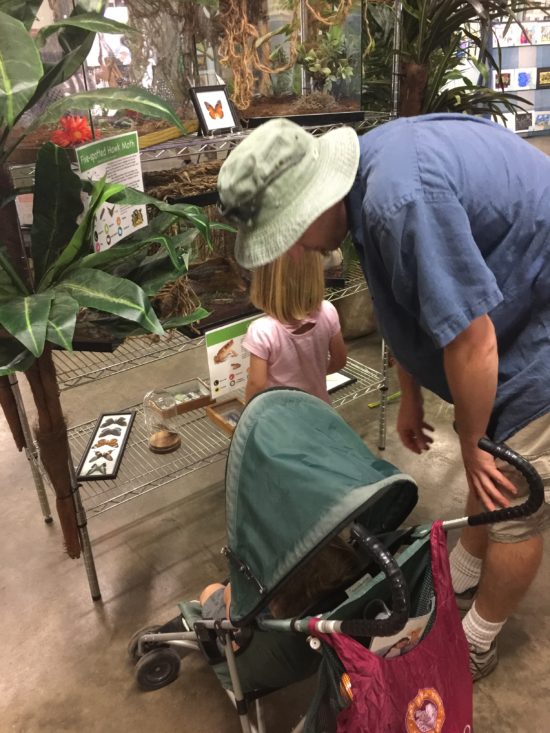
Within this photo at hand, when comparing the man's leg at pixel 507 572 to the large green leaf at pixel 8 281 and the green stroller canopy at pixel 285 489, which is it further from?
the large green leaf at pixel 8 281

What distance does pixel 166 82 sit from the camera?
6.28 ft

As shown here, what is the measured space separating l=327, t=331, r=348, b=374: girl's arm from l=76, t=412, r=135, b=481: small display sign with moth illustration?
2.58ft

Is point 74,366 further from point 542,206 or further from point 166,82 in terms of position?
point 542,206

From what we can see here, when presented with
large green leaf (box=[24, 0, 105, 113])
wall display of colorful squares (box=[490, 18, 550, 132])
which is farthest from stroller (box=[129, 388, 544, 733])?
wall display of colorful squares (box=[490, 18, 550, 132])

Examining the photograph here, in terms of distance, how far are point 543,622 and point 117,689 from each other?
1192mm

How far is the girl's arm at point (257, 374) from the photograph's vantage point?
5.76 feet

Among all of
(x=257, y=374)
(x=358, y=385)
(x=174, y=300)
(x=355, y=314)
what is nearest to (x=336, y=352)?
(x=257, y=374)

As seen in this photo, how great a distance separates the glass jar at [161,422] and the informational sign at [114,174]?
941mm

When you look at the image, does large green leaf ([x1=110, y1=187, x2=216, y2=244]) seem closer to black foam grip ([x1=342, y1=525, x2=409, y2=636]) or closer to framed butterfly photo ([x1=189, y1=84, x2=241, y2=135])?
framed butterfly photo ([x1=189, y1=84, x2=241, y2=135])

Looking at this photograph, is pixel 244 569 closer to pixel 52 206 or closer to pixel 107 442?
pixel 52 206

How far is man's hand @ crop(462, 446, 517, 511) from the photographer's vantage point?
1232 mm

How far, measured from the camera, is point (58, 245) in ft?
4.68

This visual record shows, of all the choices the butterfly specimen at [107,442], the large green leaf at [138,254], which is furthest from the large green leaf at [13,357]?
the butterfly specimen at [107,442]

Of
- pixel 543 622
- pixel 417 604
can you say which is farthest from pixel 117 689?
pixel 543 622
